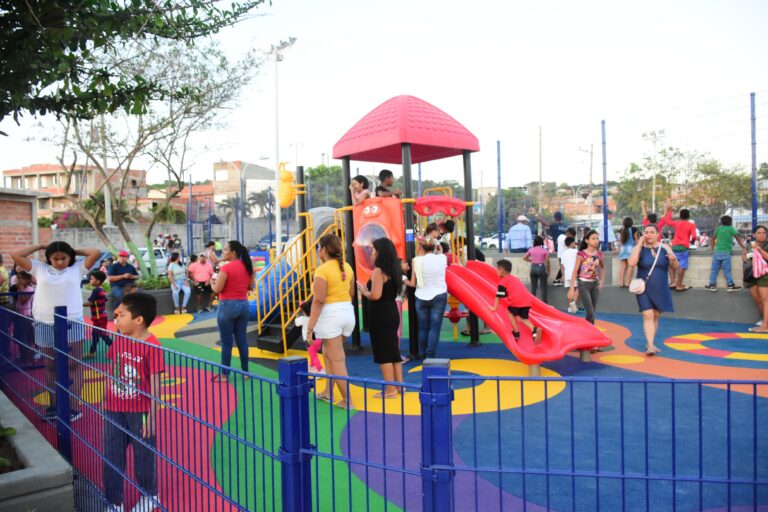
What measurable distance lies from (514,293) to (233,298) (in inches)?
140

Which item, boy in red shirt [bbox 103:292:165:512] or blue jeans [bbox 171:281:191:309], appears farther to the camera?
blue jeans [bbox 171:281:191:309]

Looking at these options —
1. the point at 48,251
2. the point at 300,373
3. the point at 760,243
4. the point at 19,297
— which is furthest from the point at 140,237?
the point at 300,373

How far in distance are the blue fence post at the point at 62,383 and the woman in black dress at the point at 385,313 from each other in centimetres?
281

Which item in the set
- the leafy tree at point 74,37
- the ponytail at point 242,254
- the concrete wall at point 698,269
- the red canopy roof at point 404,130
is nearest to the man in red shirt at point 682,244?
the concrete wall at point 698,269

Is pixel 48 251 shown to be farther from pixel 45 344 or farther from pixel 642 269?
pixel 642 269

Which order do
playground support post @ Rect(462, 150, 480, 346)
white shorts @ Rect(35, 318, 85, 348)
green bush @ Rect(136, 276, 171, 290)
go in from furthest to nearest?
green bush @ Rect(136, 276, 171, 290) → playground support post @ Rect(462, 150, 480, 346) → white shorts @ Rect(35, 318, 85, 348)

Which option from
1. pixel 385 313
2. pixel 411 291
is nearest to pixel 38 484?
pixel 385 313

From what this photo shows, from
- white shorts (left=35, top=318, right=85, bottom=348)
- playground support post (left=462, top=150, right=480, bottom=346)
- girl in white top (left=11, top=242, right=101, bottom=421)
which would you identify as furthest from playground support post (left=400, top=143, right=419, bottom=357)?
white shorts (left=35, top=318, right=85, bottom=348)

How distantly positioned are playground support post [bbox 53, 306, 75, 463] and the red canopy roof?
5491 mm

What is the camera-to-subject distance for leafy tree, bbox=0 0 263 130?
148 inches

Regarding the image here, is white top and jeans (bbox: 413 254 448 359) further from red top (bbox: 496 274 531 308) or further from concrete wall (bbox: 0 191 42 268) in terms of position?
concrete wall (bbox: 0 191 42 268)

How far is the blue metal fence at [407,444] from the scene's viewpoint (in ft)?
7.30

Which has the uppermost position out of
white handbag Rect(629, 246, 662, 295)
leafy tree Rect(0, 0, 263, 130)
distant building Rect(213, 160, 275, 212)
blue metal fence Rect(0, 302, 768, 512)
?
distant building Rect(213, 160, 275, 212)

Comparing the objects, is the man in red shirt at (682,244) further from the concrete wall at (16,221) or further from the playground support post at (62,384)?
the concrete wall at (16,221)
